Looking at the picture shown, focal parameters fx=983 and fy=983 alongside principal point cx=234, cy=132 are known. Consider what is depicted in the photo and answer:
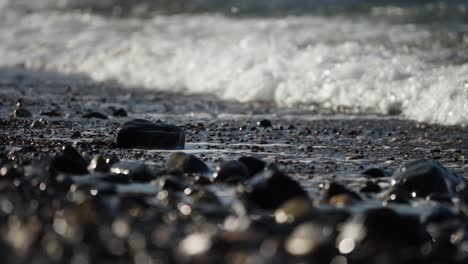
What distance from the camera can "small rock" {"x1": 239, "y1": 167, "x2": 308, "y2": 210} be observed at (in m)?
3.40

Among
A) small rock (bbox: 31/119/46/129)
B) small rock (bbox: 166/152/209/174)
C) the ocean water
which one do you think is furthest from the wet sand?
the ocean water

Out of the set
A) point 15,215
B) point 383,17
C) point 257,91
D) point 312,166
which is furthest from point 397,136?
point 383,17

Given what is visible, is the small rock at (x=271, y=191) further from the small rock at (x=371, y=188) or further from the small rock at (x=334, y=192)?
the small rock at (x=371, y=188)

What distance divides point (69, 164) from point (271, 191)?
981 millimetres

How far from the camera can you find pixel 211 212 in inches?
123

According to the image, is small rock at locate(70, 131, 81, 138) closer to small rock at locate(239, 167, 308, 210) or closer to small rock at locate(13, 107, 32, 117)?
small rock at locate(13, 107, 32, 117)

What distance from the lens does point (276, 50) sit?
31.0 feet

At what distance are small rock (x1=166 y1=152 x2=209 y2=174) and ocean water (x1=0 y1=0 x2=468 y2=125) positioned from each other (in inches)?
105

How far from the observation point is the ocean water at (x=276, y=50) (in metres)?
7.48

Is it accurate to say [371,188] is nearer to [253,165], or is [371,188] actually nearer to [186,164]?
[253,165]

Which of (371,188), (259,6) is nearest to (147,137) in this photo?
(371,188)

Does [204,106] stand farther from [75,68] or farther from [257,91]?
[75,68]

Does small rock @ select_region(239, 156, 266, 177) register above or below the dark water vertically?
above

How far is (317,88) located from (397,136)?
219 centimetres
